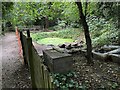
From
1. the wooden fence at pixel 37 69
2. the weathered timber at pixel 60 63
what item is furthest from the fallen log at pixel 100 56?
the wooden fence at pixel 37 69

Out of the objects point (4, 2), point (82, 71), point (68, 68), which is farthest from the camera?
point (4, 2)

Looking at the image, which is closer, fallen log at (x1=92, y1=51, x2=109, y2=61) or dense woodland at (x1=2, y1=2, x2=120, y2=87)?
dense woodland at (x1=2, y1=2, x2=120, y2=87)

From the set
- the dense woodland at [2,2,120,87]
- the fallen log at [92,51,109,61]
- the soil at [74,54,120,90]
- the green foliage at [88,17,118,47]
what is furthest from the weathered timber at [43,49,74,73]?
the green foliage at [88,17,118,47]

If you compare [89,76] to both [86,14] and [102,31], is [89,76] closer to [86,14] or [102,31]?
[86,14]

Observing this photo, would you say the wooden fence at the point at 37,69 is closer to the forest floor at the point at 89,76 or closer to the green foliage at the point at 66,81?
the green foliage at the point at 66,81

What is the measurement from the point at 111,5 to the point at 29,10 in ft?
11.4

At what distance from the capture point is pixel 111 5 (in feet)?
26.5

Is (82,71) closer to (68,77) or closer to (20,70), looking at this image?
(68,77)

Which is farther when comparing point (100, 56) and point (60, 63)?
point (100, 56)

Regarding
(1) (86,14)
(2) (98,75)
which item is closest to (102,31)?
(1) (86,14)

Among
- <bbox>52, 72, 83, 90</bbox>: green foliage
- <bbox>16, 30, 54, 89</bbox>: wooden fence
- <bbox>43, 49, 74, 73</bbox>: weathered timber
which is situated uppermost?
<bbox>16, 30, 54, 89</bbox>: wooden fence

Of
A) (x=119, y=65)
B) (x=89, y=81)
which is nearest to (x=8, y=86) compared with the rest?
(x=89, y=81)

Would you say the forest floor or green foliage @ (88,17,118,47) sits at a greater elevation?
green foliage @ (88,17,118,47)

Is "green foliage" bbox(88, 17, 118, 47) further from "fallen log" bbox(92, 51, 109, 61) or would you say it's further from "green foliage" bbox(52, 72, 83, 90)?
"green foliage" bbox(52, 72, 83, 90)
